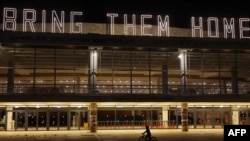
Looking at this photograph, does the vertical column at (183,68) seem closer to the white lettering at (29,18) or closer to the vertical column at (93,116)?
the vertical column at (93,116)

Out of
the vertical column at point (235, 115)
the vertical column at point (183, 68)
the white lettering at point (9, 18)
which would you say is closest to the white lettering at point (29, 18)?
the white lettering at point (9, 18)

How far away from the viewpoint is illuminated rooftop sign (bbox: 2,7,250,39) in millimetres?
41594

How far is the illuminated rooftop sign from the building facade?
12cm

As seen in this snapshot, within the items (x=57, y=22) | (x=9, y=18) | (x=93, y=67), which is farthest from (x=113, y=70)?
(x=9, y=18)

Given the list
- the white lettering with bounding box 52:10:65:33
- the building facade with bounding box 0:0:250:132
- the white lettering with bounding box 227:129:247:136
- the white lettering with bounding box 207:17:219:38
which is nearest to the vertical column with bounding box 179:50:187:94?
the building facade with bounding box 0:0:250:132

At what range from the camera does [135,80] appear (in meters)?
47.1

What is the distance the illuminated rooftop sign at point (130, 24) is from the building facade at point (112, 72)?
12 cm

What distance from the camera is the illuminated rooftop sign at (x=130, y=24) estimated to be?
136 ft

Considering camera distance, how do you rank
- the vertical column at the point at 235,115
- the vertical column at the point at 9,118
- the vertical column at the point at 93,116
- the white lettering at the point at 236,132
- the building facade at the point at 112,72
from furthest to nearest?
1. the vertical column at the point at 235,115
2. the vertical column at the point at 9,118
3. the vertical column at the point at 93,116
4. the building facade at the point at 112,72
5. the white lettering at the point at 236,132

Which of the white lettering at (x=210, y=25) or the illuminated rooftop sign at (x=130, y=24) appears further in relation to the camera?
the white lettering at (x=210, y=25)

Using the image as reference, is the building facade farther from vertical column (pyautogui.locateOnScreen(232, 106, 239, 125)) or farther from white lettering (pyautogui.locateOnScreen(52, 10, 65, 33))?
white lettering (pyautogui.locateOnScreen(52, 10, 65, 33))

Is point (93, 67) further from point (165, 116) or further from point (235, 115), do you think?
point (235, 115)

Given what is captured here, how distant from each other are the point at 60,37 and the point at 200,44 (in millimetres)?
15207

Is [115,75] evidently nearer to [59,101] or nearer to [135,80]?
[135,80]
